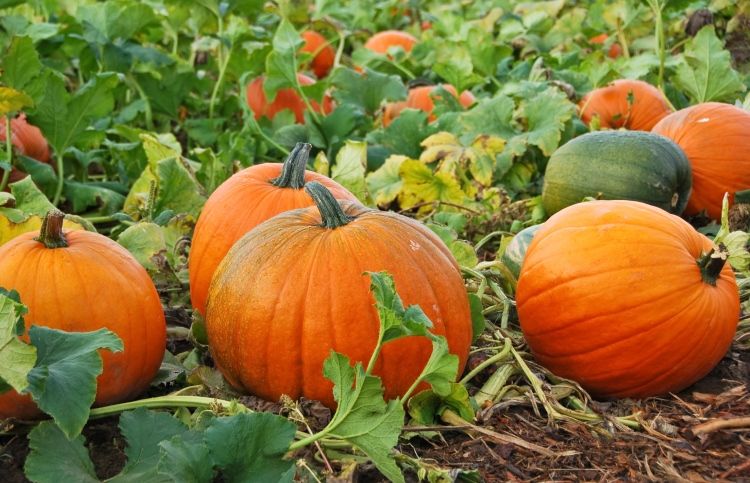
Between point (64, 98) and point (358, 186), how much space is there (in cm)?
125

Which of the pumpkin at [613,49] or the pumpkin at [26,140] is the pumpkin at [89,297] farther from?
the pumpkin at [613,49]

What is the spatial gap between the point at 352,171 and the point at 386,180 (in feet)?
1.67

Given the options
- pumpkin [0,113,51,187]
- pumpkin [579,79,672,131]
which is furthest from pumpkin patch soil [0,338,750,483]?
pumpkin [579,79,672,131]

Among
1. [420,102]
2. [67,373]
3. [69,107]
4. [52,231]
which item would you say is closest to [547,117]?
[420,102]

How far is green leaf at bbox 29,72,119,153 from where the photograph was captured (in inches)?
160

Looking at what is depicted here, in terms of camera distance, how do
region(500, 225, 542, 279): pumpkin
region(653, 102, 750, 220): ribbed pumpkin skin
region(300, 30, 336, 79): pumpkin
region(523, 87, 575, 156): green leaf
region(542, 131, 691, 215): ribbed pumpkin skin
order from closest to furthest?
region(500, 225, 542, 279): pumpkin → region(542, 131, 691, 215): ribbed pumpkin skin → region(653, 102, 750, 220): ribbed pumpkin skin → region(523, 87, 575, 156): green leaf → region(300, 30, 336, 79): pumpkin

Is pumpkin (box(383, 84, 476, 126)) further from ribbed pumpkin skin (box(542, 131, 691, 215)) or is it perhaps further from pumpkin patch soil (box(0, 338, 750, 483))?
pumpkin patch soil (box(0, 338, 750, 483))

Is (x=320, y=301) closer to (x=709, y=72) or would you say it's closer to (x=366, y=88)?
(x=366, y=88)

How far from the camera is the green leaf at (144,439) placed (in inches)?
86.7

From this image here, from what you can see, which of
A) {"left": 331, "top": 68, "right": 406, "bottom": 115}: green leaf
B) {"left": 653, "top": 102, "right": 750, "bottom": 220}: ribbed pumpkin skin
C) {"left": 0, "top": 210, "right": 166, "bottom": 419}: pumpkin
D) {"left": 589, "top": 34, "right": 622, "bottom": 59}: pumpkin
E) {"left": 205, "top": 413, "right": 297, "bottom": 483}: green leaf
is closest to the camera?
{"left": 205, "top": 413, "right": 297, "bottom": 483}: green leaf

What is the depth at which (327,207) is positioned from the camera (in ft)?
8.67

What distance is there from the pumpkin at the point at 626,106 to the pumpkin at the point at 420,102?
0.74 meters

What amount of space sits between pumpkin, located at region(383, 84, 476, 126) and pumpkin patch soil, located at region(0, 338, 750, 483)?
3035mm

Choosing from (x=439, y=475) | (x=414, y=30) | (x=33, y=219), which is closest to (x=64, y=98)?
(x=33, y=219)
